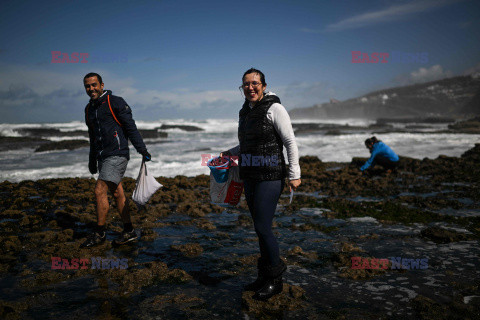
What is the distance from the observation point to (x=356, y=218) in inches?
218

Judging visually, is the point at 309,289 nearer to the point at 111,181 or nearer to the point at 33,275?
the point at 111,181

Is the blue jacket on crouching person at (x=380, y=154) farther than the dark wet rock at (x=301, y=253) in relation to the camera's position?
Yes

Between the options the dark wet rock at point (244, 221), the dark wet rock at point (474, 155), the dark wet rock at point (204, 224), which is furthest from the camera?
the dark wet rock at point (474, 155)

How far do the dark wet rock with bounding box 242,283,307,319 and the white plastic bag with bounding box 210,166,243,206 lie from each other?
3.52ft

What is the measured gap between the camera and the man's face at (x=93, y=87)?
3.92 metres

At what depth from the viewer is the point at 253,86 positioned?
2732 millimetres

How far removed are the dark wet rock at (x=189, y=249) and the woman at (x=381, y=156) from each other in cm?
713

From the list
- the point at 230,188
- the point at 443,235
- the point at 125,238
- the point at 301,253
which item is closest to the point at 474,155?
the point at 443,235

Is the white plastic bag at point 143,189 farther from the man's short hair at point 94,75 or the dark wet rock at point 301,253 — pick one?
the dark wet rock at point 301,253

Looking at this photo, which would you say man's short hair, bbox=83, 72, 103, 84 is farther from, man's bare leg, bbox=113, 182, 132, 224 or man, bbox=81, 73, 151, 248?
man's bare leg, bbox=113, 182, 132, 224

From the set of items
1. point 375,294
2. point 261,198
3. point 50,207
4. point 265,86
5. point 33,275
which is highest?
point 265,86

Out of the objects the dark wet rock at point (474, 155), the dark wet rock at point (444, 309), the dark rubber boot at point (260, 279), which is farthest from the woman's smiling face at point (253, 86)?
the dark wet rock at point (474, 155)

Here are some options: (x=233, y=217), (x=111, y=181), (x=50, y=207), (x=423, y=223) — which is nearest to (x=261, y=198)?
(x=111, y=181)

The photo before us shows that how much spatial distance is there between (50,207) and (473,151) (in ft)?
50.7
